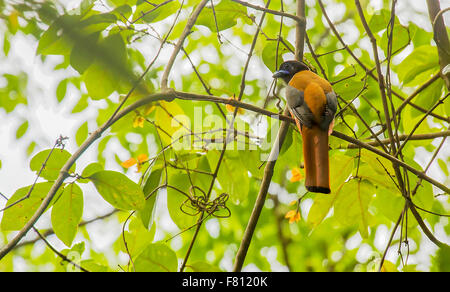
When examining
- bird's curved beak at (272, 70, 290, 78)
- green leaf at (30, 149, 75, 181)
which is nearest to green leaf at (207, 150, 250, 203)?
bird's curved beak at (272, 70, 290, 78)

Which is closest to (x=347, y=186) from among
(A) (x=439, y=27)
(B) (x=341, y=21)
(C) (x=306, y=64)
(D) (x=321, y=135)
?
(D) (x=321, y=135)

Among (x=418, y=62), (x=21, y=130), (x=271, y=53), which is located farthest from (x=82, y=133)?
(x=418, y=62)

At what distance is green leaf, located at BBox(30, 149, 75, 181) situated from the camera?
1689 millimetres

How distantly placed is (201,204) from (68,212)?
57 centimetres

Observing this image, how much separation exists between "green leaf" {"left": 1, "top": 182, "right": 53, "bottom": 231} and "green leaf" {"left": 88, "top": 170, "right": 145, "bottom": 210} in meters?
0.21

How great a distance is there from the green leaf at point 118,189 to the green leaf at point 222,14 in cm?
87

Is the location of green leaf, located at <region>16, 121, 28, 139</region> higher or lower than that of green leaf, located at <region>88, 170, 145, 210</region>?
higher

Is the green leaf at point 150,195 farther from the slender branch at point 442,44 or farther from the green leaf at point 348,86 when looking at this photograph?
the slender branch at point 442,44

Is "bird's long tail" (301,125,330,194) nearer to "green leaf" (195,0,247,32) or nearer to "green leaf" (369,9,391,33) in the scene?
"green leaf" (195,0,247,32)

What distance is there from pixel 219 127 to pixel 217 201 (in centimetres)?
38

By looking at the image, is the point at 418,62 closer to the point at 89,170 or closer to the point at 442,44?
the point at 442,44

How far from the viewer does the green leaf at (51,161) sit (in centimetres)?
169

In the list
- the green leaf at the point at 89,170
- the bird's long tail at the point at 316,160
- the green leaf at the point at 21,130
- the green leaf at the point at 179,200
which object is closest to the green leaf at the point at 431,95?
the bird's long tail at the point at 316,160

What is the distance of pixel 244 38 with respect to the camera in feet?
14.6
